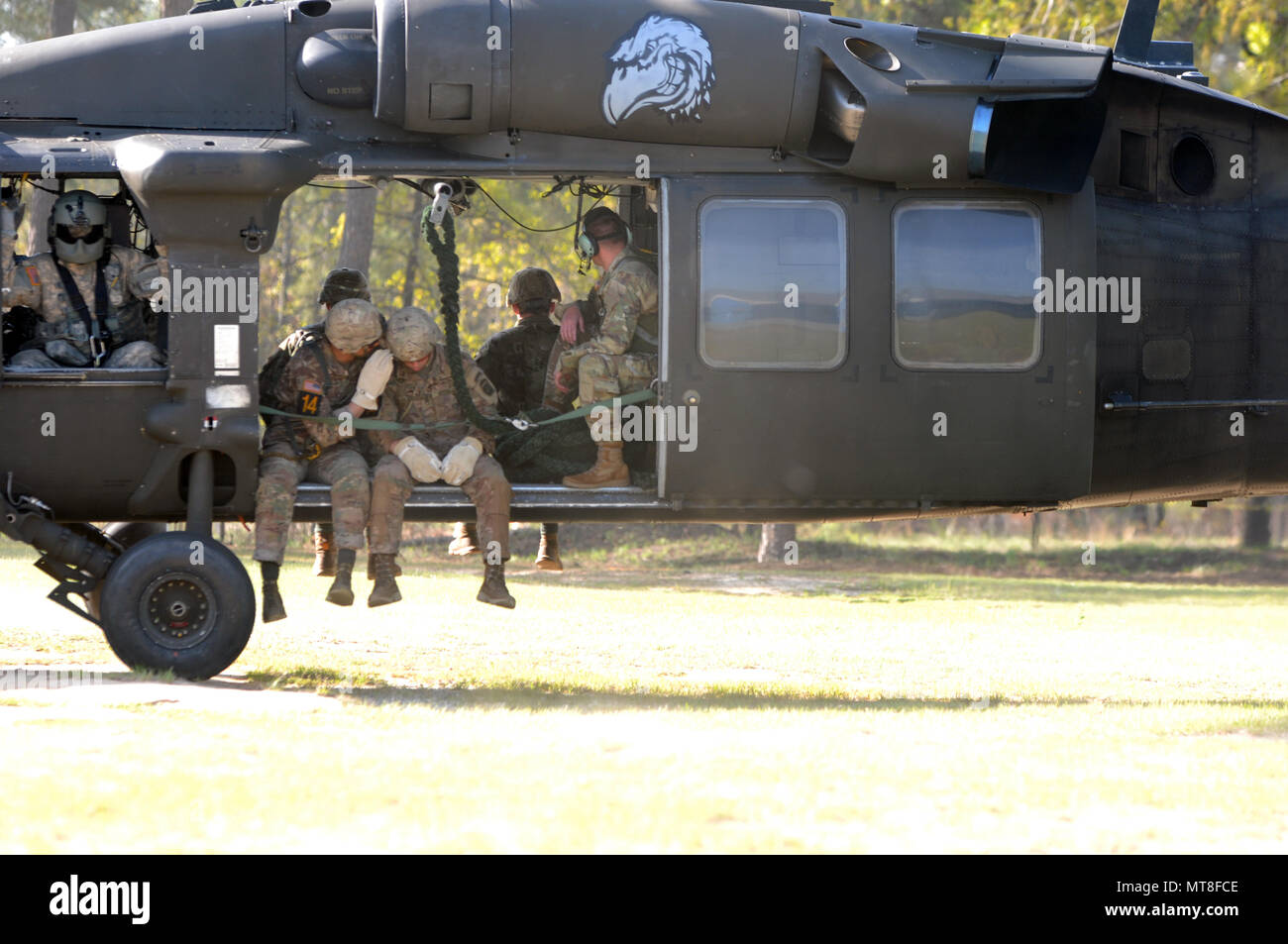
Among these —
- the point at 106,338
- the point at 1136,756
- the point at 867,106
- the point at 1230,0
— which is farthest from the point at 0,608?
the point at 1230,0

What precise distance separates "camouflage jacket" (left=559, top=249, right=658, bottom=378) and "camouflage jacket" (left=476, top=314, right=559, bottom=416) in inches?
38.0

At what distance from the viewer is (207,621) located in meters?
8.86

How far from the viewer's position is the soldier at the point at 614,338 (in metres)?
9.70

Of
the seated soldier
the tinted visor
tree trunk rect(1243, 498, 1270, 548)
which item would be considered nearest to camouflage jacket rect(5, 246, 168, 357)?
the tinted visor

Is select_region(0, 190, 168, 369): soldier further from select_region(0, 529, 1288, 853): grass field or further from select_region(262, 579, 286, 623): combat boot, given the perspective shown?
select_region(0, 529, 1288, 853): grass field

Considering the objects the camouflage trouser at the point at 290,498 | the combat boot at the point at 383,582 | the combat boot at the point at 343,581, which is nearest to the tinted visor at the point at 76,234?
the camouflage trouser at the point at 290,498

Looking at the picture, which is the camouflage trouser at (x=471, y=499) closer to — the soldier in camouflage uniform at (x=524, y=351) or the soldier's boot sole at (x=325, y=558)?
the soldier's boot sole at (x=325, y=558)

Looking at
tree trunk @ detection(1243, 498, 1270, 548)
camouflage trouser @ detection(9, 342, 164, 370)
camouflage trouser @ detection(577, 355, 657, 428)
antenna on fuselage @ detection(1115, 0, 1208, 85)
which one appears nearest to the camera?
camouflage trouser @ detection(9, 342, 164, 370)

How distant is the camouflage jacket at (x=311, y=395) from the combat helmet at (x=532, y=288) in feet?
5.53

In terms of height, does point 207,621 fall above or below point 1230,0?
below

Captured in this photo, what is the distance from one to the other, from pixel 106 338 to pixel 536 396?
2907 mm

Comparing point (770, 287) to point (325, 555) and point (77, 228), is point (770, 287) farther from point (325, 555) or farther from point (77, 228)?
point (77, 228)

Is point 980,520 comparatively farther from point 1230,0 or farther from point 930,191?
point 930,191

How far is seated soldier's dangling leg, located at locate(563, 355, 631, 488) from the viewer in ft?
31.6
